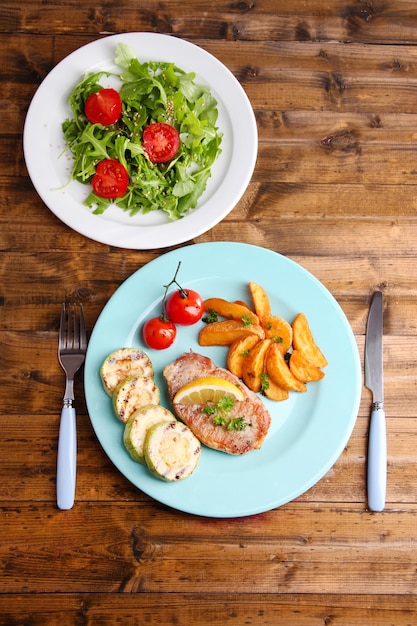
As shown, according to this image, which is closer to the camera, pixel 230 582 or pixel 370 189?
pixel 230 582

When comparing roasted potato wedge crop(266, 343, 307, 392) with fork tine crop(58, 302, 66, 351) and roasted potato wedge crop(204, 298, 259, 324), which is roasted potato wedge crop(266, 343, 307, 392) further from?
fork tine crop(58, 302, 66, 351)

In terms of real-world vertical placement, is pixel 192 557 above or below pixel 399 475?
below

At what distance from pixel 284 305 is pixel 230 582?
1.00 meters

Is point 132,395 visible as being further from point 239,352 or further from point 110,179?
point 110,179

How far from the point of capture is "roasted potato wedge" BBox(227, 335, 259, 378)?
92.4 inches

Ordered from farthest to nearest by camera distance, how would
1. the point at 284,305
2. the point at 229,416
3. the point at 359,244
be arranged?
the point at 359,244, the point at 284,305, the point at 229,416

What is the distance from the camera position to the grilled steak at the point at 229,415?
228 cm

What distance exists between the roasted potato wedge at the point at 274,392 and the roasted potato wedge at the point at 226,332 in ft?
0.55

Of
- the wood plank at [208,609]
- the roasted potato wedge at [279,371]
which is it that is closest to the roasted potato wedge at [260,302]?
the roasted potato wedge at [279,371]

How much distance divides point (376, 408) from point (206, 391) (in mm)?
647

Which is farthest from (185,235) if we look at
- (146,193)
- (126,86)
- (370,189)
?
(370,189)

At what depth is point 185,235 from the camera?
243 centimetres

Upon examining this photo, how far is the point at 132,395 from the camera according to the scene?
2.29 metres

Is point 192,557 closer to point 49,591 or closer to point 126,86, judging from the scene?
point 49,591
